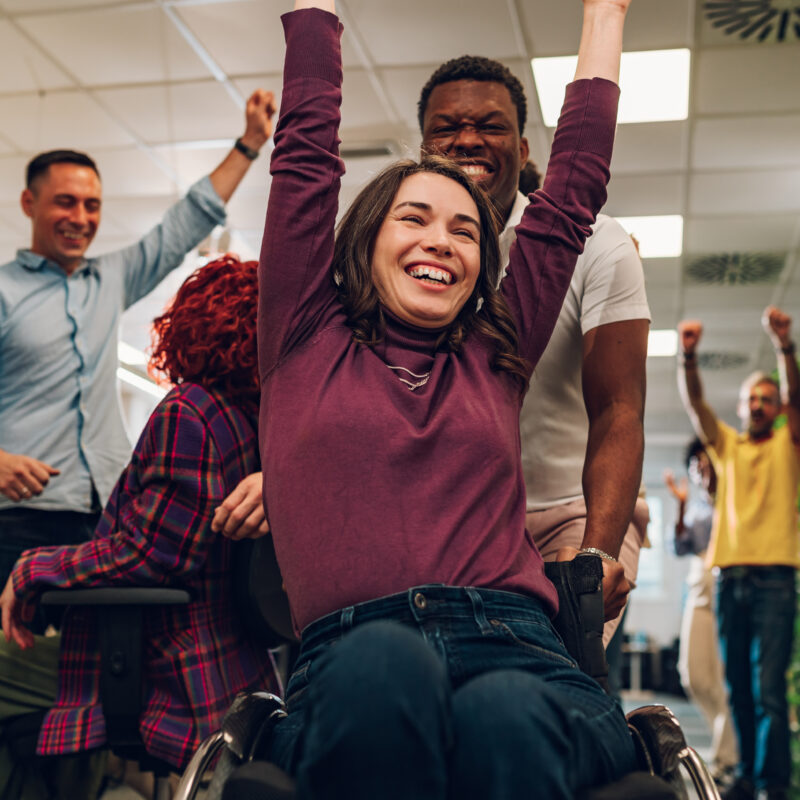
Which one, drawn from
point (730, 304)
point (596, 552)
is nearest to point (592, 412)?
point (596, 552)

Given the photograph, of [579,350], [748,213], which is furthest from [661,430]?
[579,350]

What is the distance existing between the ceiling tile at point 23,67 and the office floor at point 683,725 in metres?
3.58

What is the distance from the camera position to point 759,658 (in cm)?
376

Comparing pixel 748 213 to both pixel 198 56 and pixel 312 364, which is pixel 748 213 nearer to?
pixel 198 56

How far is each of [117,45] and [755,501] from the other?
137 inches

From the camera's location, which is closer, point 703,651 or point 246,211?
point 703,651

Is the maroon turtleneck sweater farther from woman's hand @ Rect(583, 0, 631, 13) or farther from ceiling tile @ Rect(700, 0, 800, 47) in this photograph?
ceiling tile @ Rect(700, 0, 800, 47)

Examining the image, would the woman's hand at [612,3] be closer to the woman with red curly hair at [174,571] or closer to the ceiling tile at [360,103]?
the woman with red curly hair at [174,571]

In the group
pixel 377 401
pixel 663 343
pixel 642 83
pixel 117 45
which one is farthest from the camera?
pixel 663 343

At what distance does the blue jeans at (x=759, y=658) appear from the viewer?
12.2ft

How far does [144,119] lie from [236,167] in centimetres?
244

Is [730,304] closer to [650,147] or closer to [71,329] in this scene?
[650,147]

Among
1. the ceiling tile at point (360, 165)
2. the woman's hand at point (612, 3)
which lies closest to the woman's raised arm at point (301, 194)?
the woman's hand at point (612, 3)

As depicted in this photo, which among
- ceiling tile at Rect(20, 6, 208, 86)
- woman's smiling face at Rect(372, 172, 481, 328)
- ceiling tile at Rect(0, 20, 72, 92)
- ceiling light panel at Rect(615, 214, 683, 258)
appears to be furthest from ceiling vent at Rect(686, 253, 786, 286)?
woman's smiling face at Rect(372, 172, 481, 328)
